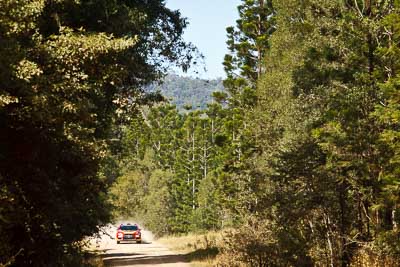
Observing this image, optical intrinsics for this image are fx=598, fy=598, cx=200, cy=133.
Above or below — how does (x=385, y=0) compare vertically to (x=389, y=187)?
above

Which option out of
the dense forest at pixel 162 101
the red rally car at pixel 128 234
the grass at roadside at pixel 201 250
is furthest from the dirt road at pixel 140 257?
the red rally car at pixel 128 234

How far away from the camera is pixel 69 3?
48.1 ft

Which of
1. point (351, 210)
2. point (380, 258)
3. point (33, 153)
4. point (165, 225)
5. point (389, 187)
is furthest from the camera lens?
point (165, 225)

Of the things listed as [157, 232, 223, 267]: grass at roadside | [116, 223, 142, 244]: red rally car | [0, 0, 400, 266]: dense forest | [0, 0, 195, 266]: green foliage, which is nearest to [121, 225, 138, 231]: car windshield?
[116, 223, 142, 244]: red rally car

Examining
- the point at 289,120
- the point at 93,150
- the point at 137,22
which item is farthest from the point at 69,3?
the point at 289,120

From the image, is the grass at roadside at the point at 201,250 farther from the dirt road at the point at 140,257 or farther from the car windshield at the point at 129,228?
the car windshield at the point at 129,228

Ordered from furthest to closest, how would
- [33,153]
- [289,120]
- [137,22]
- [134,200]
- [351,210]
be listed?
[134,200], [289,120], [351,210], [137,22], [33,153]

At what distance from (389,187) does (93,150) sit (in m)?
6.11

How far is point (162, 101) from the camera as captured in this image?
20219mm

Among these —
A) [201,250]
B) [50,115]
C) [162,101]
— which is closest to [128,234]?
[201,250]

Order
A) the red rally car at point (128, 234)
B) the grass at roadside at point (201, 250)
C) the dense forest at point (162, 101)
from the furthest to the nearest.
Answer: the red rally car at point (128, 234) → the grass at roadside at point (201, 250) → the dense forest at point (162, 101)

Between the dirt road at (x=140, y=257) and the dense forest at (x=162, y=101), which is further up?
the dense forest at (x=162, y=101)

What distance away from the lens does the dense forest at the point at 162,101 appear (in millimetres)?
10586

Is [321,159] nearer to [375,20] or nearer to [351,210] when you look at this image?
[351,210]
